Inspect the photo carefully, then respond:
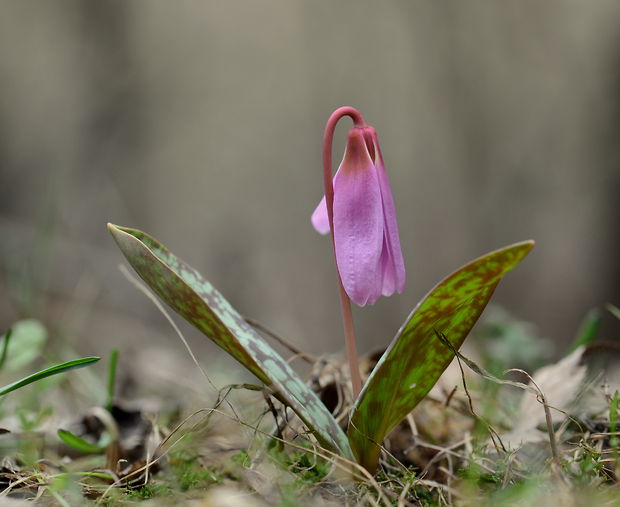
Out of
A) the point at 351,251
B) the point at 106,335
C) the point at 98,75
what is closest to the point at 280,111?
the point at 98,75

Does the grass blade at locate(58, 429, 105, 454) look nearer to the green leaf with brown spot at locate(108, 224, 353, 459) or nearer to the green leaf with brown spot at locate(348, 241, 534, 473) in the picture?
the green leaf with brown spot at locate(108, 224, 353, 459)

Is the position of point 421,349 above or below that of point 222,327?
below

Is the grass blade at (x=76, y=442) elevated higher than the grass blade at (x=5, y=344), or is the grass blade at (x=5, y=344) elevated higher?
the grass blade at (x=5, y=344)

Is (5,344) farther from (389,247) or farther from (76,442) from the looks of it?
(389,247)

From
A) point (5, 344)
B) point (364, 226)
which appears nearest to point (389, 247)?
point (364, 226)

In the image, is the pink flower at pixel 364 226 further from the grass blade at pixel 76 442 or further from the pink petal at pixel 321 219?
the grass blade at pixel 76 442

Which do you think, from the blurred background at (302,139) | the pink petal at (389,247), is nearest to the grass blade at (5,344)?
the pink petal at (389,247)
